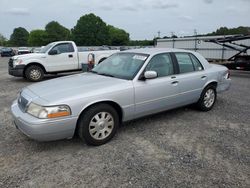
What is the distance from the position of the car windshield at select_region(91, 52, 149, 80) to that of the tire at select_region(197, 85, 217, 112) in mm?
1832

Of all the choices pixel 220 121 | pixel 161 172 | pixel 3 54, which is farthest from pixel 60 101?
pixel 3 54

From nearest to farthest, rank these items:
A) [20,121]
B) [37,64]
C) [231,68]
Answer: [20,121], [37,64], [231,68]

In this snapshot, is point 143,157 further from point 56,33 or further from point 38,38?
point 38,38

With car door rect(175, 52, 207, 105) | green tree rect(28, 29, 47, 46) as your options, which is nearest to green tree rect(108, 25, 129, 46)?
green tree rect(28, 29, 47, 46)

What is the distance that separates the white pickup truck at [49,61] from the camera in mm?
9773

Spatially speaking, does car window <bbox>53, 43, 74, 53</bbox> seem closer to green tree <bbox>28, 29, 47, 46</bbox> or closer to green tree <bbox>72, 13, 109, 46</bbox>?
green tree <bbox>72, 13, 109, 46</bbox>

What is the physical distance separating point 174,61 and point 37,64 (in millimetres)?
7025

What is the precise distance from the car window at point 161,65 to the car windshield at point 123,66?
A: 0.56 ft

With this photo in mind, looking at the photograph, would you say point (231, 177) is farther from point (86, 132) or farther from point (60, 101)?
point (60, 101)

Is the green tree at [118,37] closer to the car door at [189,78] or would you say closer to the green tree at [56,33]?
the green tree at [56,33]

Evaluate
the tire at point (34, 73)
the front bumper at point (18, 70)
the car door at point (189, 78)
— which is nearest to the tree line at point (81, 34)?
the tire at point (34, 73)

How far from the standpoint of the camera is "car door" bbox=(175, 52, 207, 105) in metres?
4.85

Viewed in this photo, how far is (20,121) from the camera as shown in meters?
3.48

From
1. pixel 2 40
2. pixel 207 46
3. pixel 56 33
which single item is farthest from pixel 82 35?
pixel 2 40
